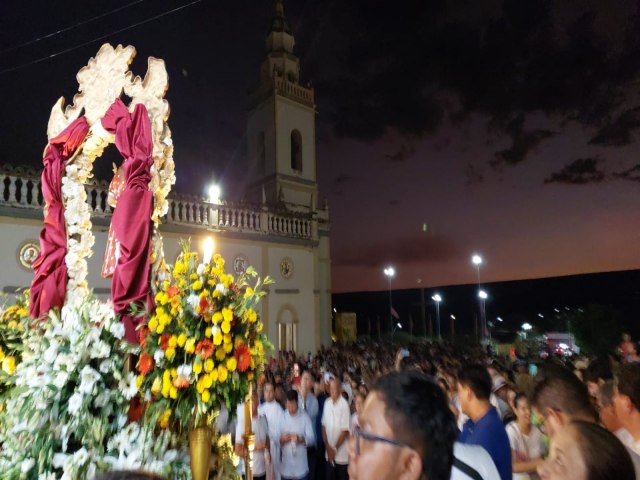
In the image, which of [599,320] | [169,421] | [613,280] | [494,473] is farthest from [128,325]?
[613,280]

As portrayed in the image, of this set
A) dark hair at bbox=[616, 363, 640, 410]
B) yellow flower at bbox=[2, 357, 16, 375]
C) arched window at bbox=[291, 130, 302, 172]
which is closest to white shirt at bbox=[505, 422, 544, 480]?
dark hair at bbox=[616, 363, 640, 410]

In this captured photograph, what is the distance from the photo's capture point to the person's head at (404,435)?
1.63 m

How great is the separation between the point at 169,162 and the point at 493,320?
50315mm

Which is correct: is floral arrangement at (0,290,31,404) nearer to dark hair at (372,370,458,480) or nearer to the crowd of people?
the crowd of people

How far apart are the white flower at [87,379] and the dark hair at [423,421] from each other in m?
2.38

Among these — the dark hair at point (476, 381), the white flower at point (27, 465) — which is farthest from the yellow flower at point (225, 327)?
the dark hair at point (476, 381)

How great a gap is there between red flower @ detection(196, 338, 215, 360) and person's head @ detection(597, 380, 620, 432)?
3.13 m

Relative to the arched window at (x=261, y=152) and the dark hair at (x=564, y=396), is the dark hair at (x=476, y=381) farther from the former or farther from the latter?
the arched window at (x=261, y=152)

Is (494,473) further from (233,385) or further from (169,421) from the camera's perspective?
(169,421)

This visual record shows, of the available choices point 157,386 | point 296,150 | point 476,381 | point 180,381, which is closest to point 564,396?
point 476,381

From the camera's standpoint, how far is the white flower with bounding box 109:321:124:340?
344 cm

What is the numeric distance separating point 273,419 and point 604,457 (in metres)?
5.31

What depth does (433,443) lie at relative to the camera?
1682 millimetres

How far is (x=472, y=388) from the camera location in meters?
3.67
